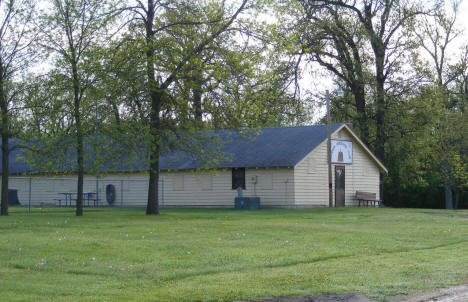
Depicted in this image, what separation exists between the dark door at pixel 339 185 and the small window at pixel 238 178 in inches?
216

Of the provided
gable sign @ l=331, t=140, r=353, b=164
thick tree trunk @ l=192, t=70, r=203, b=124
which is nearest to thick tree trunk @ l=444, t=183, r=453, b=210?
gable sign @ l=331, t=140, r=353, b=164

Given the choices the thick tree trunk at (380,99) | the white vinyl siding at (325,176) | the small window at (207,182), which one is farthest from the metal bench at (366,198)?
the small window at (207,182)

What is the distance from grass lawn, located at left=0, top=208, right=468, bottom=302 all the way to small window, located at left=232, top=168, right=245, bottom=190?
54.4 feet

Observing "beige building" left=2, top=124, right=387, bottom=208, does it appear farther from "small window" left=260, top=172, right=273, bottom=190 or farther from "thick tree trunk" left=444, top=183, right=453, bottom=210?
"thick tree trunk" left=444, top=183, right=453, bottom=210

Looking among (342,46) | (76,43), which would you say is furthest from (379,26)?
(76,43)

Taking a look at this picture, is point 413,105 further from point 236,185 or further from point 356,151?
point 236,185

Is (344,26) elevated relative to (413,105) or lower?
elevated

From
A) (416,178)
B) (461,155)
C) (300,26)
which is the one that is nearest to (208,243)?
(300,26)

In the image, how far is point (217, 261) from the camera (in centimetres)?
1255

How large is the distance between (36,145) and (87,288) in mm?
14345

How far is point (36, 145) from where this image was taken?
75.9 feet

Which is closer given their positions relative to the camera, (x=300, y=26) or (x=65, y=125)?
(x=65, y=125)

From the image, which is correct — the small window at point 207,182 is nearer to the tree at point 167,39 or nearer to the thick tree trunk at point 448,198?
the tree at point 167,39

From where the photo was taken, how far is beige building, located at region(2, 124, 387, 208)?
114ft
